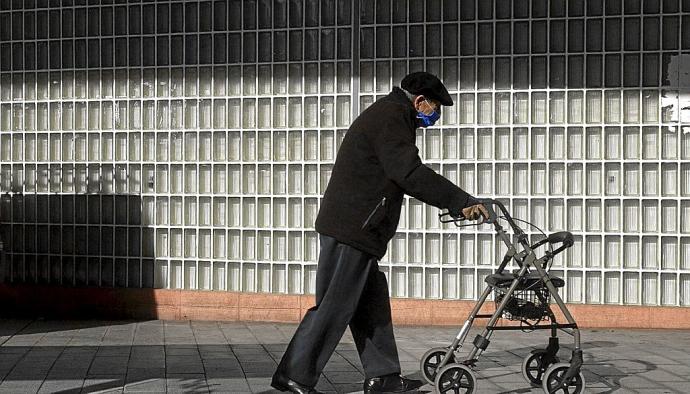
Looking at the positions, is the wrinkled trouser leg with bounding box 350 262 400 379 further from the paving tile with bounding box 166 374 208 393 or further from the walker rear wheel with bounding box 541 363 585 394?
the paving tile with bounding box 166 374 208 393

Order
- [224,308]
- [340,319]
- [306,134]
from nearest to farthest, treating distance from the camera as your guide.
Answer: [340,319] < [306,134] < [224,308]

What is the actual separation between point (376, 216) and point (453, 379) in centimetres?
105

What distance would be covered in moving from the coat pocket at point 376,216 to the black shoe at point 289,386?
94cm

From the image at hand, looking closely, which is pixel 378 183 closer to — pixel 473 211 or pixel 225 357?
pixel 473 211

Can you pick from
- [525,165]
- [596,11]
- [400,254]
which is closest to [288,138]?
[400,254]

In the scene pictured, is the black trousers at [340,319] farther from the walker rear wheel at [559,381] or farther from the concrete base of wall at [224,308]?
the concrete base of wall at [224,308]

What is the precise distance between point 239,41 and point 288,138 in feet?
3.34

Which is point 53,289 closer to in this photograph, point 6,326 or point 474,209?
point 6,326

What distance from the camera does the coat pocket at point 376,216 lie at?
275 inches

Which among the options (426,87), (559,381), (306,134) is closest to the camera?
(426,87)

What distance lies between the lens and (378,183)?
7035 millimetres

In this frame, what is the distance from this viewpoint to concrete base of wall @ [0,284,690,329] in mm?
10969

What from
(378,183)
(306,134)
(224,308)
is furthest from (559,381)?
(224,308)

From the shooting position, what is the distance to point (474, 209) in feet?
22.7
